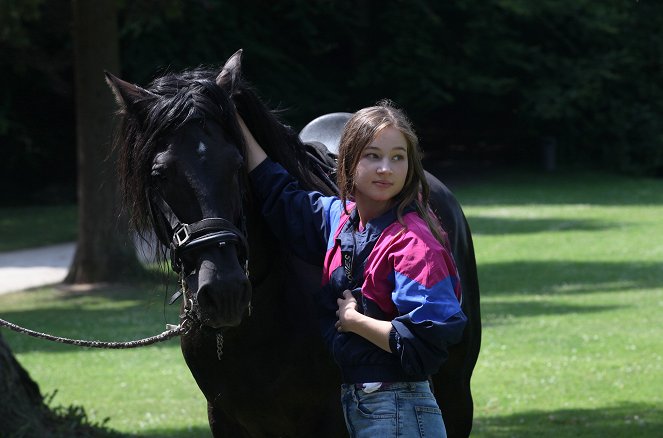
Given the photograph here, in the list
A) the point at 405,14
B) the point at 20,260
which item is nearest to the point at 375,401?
the point at 20,260

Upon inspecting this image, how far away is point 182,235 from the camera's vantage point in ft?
10.4

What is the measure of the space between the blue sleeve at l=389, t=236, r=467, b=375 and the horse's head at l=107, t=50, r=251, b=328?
0.44m

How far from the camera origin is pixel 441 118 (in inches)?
1399

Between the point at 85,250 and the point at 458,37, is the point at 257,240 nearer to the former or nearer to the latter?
the point at 85,250

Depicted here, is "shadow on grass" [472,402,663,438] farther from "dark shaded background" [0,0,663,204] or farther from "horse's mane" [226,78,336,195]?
"dark shaded background" [0,0,663,204]

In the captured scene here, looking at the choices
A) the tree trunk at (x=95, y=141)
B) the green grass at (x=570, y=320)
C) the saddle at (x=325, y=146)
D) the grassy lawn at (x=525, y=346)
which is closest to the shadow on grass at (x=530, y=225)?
the green grass at (x=570, y=320)

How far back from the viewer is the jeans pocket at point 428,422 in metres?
3.17

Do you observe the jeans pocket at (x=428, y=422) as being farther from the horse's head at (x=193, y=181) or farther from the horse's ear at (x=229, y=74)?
the horse's ear at (x=229, y=74)

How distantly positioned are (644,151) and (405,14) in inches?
328

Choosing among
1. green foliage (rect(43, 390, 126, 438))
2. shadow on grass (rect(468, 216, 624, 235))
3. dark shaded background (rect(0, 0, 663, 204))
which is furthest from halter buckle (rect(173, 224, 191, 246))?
dark shaded background (rect(0, 0, 663, 204))

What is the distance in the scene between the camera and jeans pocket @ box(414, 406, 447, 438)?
3.17m

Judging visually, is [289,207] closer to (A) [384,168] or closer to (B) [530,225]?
(A) [384,168]

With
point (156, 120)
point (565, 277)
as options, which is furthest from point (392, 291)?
point (565, 277)

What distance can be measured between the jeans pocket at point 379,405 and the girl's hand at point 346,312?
21cm
